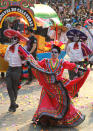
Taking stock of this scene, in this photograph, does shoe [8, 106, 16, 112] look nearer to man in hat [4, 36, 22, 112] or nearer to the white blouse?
man in hat [4, 36, 22, 112]

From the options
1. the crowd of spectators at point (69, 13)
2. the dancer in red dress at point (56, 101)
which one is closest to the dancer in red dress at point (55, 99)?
the dancer in red dress at point (56, 101)

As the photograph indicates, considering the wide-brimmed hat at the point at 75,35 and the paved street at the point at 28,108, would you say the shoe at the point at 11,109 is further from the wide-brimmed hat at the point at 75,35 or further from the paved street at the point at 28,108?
the wide-brimmed hat at the point at 75,35

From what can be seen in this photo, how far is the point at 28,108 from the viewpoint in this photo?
6738 millimetres

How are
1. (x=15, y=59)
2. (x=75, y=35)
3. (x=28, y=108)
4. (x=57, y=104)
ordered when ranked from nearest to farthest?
(x=57, y=104), (x=15, y=59), (x=28, y=108), (x=75, y=35)

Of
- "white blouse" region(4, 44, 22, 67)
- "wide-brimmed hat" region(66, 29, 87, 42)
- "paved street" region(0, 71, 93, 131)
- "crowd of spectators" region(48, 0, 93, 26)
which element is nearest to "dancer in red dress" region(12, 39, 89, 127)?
"paved street" region(0, 71, 93, 131)

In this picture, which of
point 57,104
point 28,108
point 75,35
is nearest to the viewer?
point 57,104

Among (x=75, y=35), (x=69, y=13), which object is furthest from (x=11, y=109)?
(x=69, y=13)

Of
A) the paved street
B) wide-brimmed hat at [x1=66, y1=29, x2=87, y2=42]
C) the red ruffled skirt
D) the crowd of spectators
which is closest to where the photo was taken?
the red ruffled skirt

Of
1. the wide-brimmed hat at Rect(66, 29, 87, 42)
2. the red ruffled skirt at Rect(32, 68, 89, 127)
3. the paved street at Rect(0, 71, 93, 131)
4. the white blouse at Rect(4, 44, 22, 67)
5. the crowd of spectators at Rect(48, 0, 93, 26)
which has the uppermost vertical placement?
the crowd of spectators at Rect(48, 0, 93, 26)

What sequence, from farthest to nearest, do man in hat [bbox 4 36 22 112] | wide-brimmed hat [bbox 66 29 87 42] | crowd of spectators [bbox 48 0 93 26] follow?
crowd of spectators [bbox 48 0 93 26] → wide-brimmed hat [bbox 66 29 87 42] → man in hat [bbox 4 36 22 112]

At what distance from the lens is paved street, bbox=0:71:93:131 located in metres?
5.53

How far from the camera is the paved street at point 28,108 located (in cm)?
553

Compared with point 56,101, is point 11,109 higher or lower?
lower

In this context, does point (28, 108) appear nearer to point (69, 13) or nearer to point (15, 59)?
point (15, 59)
